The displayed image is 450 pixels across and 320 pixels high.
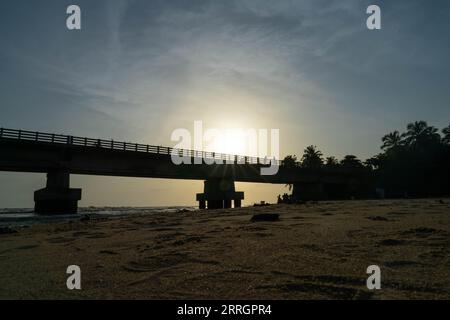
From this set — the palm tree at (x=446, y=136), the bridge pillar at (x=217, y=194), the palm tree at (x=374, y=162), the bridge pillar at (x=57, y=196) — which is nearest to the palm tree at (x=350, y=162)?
the palm tree at (x=374, y=162)

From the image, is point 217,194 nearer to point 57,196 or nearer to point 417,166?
point 57,196

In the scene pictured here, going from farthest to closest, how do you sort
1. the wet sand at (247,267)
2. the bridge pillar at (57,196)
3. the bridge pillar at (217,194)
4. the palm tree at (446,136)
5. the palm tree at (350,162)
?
the palm tree at (350,162)
the palm tree at (446,136)
the bridge pillar at (217,194)
the bridge pillar at (57,196)
the wet sand at (247,267)

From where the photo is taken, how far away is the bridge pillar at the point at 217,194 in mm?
53094

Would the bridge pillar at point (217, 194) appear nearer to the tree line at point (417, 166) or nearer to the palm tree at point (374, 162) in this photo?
the tree line at point (417, 166)

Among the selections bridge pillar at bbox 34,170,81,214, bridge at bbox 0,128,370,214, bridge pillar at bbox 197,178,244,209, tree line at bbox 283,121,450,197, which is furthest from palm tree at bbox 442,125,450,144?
bridge pillar at bbox 34,170,81,214

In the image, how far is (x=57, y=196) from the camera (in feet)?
113

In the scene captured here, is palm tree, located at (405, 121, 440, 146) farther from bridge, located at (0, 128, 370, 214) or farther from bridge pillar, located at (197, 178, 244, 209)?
bridge pillar, located at (197, 178, 244, 209)

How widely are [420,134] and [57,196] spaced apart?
67.6 meters

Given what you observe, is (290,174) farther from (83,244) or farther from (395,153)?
(83,244)

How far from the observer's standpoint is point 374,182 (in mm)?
73125

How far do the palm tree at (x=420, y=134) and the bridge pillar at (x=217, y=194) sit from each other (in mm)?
41385

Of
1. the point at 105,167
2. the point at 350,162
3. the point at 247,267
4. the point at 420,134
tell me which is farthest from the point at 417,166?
the point at 247,267
